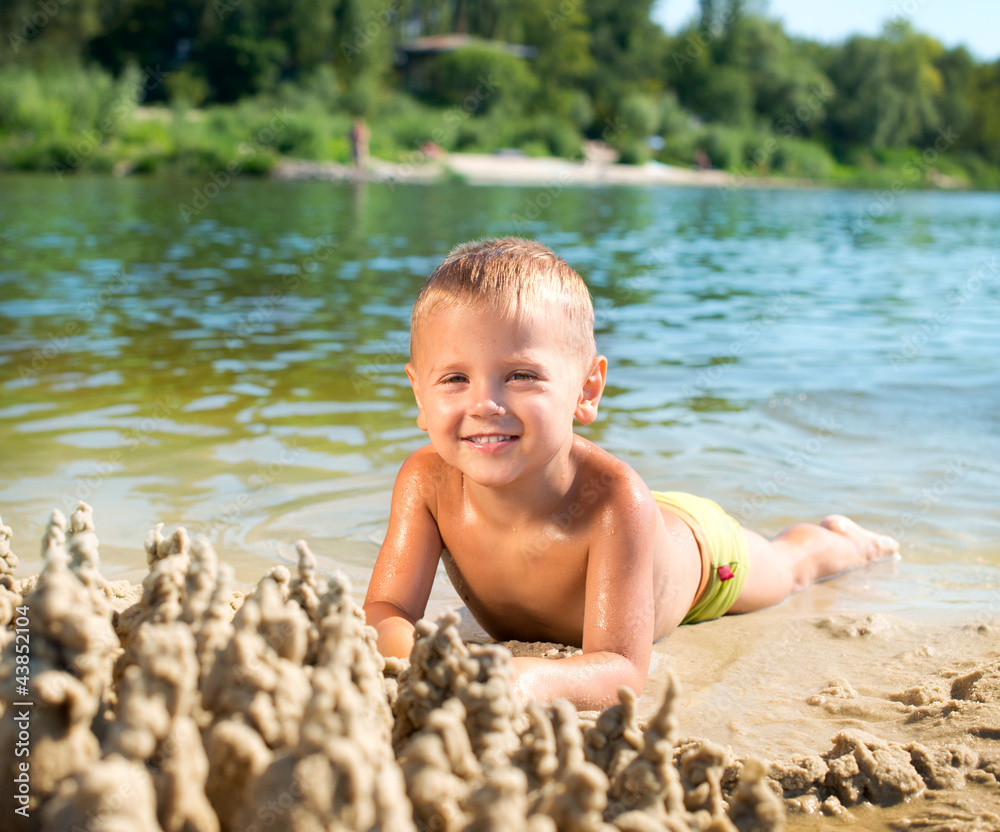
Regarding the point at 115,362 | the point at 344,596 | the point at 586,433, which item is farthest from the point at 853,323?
the point at 344,596

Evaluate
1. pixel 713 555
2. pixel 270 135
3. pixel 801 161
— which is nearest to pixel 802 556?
pixel 713 555

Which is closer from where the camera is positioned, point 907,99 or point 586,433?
point 586,433

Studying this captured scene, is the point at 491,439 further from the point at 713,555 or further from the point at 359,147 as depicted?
the point at 359,147

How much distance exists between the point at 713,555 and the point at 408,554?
95 centimetres

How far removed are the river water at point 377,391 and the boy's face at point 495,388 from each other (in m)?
1.12

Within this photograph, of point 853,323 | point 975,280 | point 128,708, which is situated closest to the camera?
point 128,708

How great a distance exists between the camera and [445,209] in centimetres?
2178

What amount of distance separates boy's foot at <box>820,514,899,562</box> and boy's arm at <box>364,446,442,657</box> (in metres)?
1.70

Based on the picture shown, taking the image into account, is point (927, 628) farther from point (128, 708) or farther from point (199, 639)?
point (128, 708)

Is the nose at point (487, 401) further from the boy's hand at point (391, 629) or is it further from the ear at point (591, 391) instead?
the boy's hand at point (391, 629)

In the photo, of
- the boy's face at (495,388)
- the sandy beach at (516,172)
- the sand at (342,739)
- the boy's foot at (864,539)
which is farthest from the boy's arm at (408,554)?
the sandy beach at (516,172)

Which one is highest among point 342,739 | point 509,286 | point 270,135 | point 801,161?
point 801,161

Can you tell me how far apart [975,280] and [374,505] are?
37.9 ft

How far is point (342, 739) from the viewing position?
121cm
